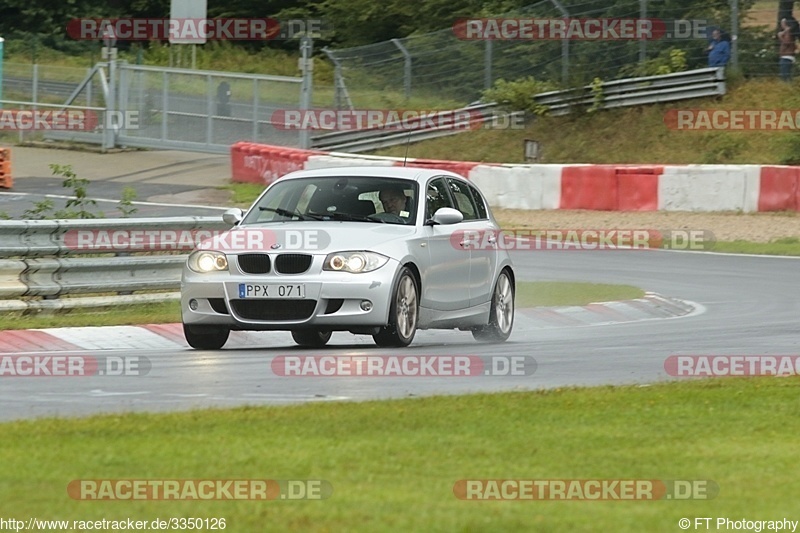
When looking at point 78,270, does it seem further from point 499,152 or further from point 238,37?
Answer: point 238,37

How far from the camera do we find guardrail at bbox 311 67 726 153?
32.9 m

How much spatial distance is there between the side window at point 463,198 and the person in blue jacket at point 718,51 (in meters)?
18.9

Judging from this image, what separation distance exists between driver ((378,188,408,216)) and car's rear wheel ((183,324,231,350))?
1.64 meters

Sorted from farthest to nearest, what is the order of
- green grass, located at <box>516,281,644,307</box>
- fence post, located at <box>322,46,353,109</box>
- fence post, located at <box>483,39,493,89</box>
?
fence post, located at <box>322,46,353,109</box>
fence post, located at <box>483,39,493,89</box>
green grass, located at <box>516,281,644,307</box>

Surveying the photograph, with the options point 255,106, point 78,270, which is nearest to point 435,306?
point 78,270

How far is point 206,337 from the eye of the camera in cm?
1281

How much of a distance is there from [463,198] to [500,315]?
1.08m

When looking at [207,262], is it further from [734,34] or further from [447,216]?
[734,34]

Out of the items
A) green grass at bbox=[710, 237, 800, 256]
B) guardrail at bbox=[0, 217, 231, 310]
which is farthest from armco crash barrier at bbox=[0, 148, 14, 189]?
guardrail at bbox=[0, 217, 231, 310]

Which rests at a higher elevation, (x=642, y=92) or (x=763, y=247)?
(x=642, y=92)

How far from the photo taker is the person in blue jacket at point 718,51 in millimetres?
32156

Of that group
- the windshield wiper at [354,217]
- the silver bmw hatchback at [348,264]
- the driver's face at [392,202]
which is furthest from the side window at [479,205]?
the windshield wiper at [354,217]

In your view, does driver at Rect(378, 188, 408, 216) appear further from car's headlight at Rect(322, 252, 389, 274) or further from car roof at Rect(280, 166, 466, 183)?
car's headlight at Rect(322, 252, 389, 274)

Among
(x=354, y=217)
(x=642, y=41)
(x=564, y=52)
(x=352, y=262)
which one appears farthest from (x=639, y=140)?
(x=352, y=262)
